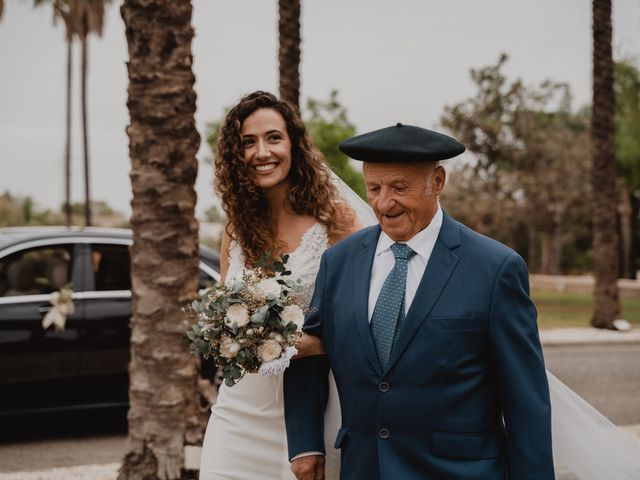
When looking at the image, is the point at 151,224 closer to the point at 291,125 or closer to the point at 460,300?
the point at 291,125

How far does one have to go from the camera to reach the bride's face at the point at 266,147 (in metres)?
3.55

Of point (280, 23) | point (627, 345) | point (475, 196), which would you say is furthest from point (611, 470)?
point (475, 196)

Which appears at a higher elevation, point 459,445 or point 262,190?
point 262,190

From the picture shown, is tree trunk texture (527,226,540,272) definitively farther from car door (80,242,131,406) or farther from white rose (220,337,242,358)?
white rose (220,337,242,358)

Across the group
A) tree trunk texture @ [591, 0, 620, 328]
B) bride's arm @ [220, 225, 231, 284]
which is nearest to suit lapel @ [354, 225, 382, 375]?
bride's arm @ [220, 225, 231, 284]

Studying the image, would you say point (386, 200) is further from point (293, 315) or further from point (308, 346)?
point (308, 346)

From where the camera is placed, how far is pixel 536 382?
236cm

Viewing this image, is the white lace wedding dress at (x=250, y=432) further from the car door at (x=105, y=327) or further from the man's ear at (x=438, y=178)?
the car door at (x=105, y=327)

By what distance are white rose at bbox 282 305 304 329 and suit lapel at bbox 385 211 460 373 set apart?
37 centimetres

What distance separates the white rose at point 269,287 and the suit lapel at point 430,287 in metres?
0.50

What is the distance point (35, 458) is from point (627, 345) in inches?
411

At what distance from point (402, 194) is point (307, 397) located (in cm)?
84

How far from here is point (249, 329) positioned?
2.60 metres

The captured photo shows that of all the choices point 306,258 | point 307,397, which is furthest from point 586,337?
point 307,397
